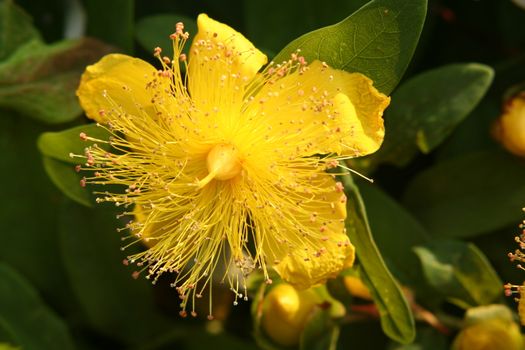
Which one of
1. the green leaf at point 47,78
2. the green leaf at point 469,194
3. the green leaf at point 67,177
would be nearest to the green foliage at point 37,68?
the green leaf at point 47,78

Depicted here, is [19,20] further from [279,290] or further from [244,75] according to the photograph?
[279,290]

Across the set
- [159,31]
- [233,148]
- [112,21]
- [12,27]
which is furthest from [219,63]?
[12,27]

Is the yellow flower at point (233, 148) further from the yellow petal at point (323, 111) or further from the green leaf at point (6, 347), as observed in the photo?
the green leaf at point (6, 347)

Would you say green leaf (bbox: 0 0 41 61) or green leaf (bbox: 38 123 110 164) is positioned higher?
green leaf (bbox: 0 0 41 61)

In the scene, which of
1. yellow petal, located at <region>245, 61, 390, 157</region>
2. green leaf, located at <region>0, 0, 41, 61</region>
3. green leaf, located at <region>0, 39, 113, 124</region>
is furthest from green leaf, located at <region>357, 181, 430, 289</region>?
green leaf, located at <region>0, 0, 41, 61</region>

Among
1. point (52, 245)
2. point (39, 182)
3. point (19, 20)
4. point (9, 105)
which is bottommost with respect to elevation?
point (52, 245)

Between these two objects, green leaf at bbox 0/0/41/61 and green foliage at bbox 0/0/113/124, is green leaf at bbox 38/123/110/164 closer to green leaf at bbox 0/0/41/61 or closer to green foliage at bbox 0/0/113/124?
green foliage at bbox 0/0/113/124


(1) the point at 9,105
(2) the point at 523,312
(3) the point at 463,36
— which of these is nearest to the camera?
(2) the point at 523,312

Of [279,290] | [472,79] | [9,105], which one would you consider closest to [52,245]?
[9,105]
